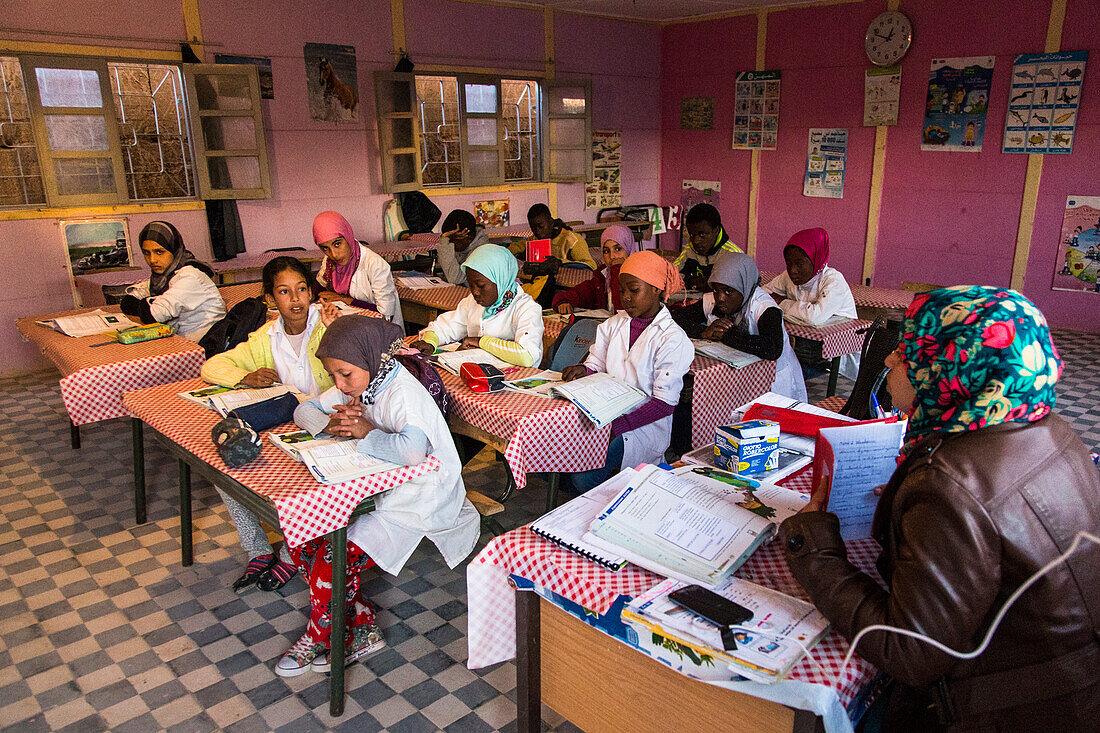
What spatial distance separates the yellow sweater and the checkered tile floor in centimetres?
87

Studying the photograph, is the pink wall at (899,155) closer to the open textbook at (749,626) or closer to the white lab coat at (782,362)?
the white lab coat at (782,362)

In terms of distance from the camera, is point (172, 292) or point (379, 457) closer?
point (379, 457)

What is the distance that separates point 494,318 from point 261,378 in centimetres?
116

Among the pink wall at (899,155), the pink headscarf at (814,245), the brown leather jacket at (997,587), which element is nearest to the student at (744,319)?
the pink headscarf at (814,245)

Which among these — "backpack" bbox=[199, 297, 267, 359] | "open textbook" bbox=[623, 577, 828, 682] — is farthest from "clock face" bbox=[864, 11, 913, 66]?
"open textbook" bbox=[623, 577, 828, 682]

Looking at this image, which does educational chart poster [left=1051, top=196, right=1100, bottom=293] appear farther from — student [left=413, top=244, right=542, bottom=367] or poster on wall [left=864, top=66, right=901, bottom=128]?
student [left=413, top=244, right=542, bottom=367]

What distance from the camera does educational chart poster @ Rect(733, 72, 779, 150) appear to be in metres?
9.05

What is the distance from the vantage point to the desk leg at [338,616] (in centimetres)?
227

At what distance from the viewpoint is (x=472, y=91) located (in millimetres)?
8430

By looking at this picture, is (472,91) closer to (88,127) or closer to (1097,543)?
(88,127)

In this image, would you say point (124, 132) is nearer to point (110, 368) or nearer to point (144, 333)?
point (144, 333)

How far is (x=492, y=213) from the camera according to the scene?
895cm

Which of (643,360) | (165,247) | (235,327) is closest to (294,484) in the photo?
(643,360)

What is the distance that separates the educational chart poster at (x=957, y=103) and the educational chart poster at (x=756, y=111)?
5.99 feet
